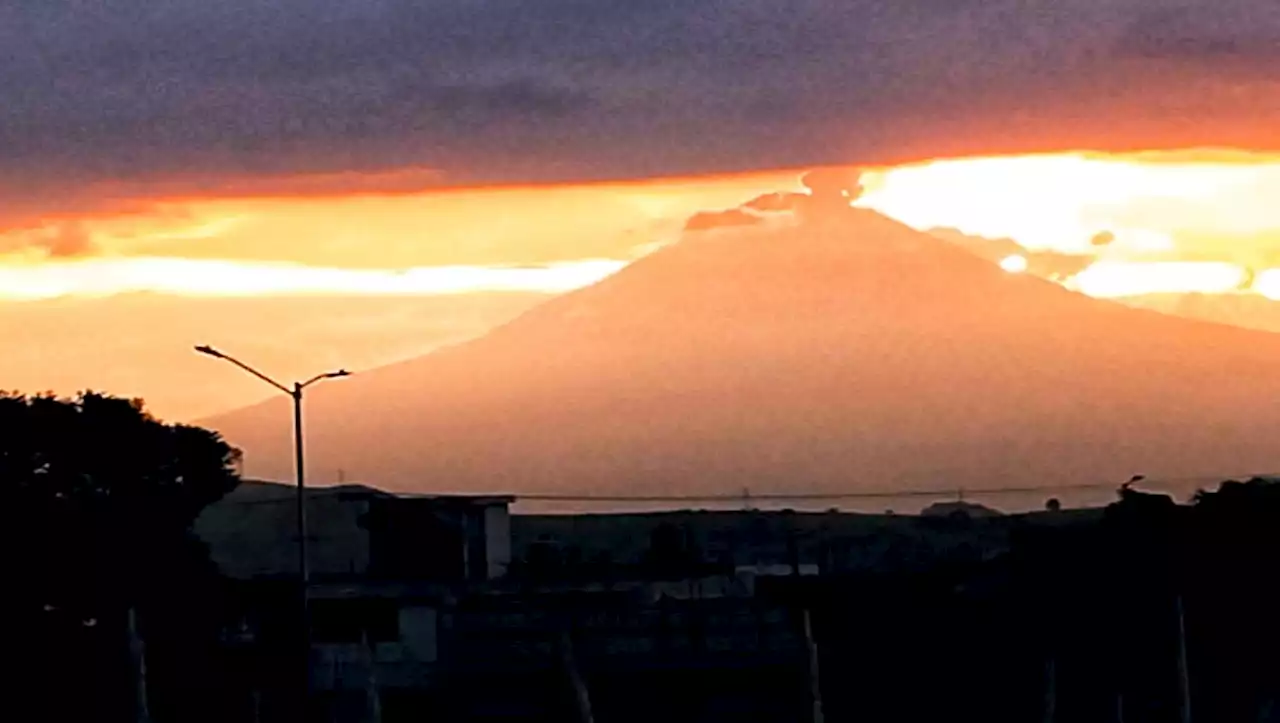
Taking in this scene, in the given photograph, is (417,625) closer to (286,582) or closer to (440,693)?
(286,582)

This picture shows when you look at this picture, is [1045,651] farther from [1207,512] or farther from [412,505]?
[412,505]

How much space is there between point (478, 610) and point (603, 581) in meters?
31.0

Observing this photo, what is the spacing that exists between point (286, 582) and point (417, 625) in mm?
12131

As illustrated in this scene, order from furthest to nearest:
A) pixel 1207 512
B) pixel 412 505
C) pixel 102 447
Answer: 1. pixel 412 505
2. pixel 102 447
3. pixel 1207 512

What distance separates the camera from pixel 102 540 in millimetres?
77625

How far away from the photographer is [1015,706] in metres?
65.2

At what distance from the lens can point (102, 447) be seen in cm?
8744

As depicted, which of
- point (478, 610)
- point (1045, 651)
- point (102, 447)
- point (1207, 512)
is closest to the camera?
point (478, 610)

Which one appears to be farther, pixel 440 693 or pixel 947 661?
pixel 947 661

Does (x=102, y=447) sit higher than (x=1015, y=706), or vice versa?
(x=102, y=447)

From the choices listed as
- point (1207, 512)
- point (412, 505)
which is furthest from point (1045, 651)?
point (412, 505)

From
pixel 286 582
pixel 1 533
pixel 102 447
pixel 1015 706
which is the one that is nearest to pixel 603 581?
pixel 286 582

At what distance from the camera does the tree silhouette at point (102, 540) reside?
65.8 metres

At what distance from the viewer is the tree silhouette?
65750mm
